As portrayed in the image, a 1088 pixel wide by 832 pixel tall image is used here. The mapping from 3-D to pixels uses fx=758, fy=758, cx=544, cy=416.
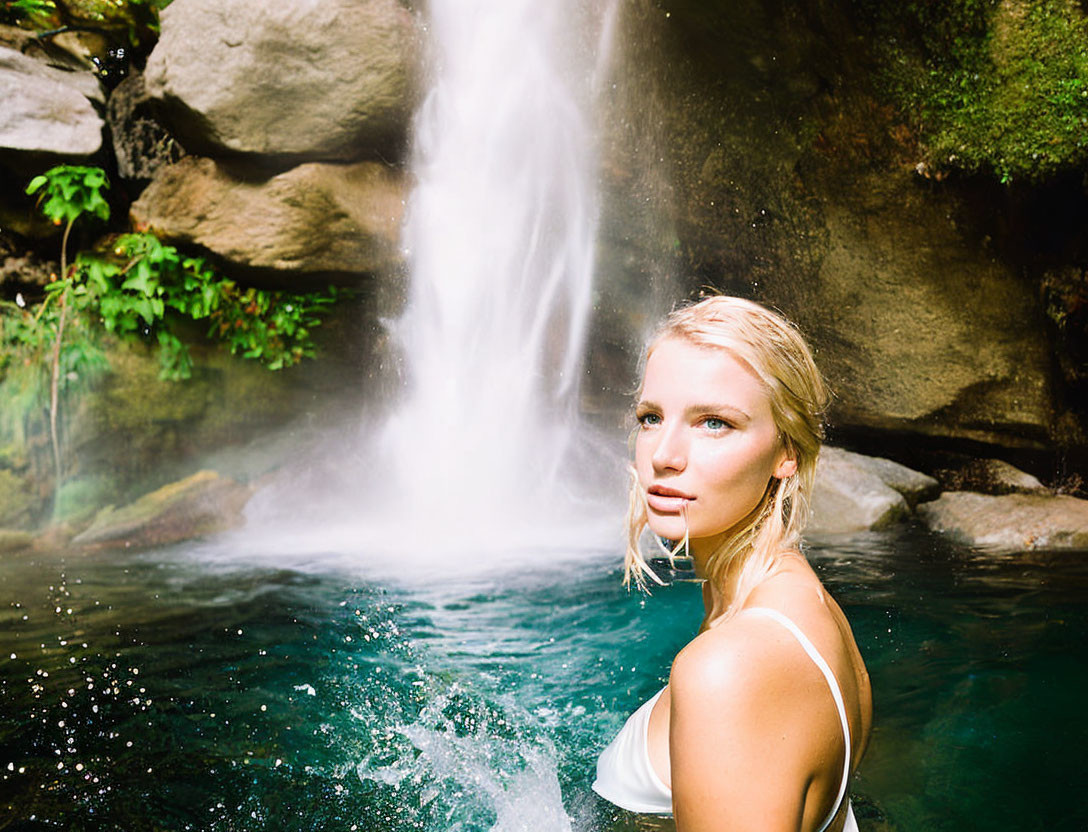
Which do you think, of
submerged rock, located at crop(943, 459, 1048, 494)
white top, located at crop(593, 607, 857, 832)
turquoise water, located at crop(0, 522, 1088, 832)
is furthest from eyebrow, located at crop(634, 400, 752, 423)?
submerged rock, located at crop(943, 459, 1048, 494)

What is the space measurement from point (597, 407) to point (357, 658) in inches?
236

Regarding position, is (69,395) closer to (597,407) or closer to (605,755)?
(597,407)

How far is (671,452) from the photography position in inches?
55.5

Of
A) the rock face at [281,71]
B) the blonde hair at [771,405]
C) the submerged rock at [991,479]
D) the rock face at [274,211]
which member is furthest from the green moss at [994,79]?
the blonde hair at [771,405]

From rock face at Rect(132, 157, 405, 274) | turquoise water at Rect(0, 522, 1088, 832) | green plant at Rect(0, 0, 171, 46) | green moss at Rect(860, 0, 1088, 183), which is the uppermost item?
green plant at Rect(0, 0, 171, 46)

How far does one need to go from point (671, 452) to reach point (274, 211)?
25.2 feet

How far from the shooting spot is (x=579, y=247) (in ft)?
29.0

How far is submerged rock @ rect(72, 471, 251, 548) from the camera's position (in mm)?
7160

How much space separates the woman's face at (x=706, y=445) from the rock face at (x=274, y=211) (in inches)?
296

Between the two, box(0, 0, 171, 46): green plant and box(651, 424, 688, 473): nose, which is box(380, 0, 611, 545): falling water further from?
box(651, 424, 688, 473): nose

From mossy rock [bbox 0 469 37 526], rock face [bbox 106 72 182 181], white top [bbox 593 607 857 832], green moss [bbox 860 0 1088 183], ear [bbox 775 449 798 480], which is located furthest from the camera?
rock face [bbox 106 72 182 181]

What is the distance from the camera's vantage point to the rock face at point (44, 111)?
7.66 m

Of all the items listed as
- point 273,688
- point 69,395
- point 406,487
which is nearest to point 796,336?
point 273,688

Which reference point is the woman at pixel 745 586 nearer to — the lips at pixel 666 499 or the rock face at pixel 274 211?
the lips at pixel 666 499
